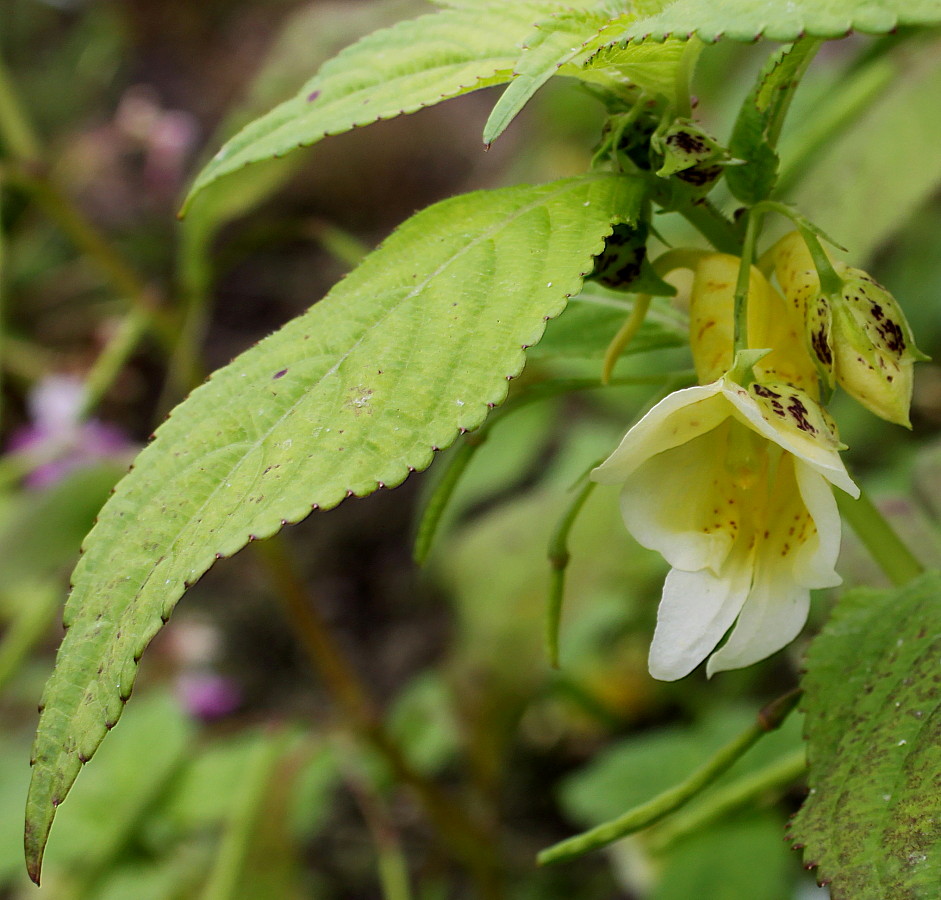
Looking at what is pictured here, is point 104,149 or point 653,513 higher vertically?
point 653,513

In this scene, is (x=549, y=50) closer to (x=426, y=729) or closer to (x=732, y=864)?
(x=732, y=864)

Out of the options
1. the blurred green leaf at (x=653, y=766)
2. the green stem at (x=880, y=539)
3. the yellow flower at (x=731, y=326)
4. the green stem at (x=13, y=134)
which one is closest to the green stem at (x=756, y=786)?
the green stem at (x=880, y=539)

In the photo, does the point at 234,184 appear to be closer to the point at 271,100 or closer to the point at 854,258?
the point at 271,100

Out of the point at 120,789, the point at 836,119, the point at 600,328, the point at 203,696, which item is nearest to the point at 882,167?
the point at 836,119

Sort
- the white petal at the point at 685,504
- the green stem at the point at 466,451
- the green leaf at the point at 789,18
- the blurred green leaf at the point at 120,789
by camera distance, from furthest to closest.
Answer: the blurred green leaf at the point at 120,789, the green stem at the point at 466,451, the white petal at the point at 685,504, the green leaf at the point at 789,18

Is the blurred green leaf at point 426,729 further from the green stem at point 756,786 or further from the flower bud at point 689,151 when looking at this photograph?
the flower bud at point 689,151

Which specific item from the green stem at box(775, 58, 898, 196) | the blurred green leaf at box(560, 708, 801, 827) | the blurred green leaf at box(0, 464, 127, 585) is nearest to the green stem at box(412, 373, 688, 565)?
the green stem at box(775, 58, 898, 196)

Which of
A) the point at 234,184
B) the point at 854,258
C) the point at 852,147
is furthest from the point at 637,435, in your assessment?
the point at 234,184

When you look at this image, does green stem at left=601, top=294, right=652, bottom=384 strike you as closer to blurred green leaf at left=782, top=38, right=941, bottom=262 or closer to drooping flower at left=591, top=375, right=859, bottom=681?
drooping flower at left=591, top=375, right=859, bottom=681
